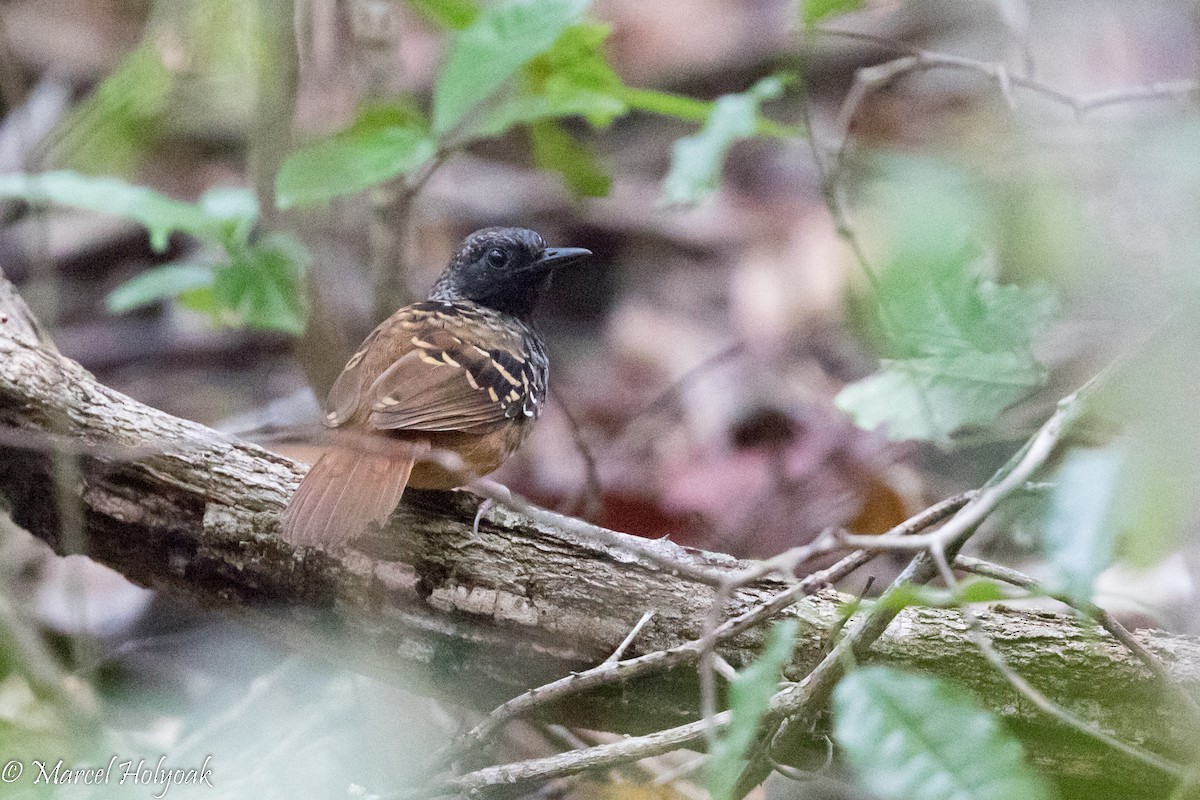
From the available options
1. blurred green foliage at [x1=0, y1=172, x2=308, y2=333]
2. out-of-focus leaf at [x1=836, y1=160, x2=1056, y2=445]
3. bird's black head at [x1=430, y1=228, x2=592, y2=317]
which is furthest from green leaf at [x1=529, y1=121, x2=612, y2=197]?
out-of-focus leaf at [x1=836, y1=160, x2=1056, y2=445]

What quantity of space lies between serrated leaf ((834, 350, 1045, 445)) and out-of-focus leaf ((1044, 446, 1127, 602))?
79 cm

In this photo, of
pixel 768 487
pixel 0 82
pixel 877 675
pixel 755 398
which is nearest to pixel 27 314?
pixel 877 675

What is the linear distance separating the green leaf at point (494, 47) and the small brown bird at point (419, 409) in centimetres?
58

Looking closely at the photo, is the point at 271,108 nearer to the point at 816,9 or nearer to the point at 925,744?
the point at 816,9

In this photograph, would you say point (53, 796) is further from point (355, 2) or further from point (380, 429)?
point (355, 2)

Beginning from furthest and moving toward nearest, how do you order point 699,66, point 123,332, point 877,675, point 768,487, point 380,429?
point 699,66 < point 123,332 < point 768,487 < point 380,429 < point 877,675

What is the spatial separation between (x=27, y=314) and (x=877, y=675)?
7.05 feet

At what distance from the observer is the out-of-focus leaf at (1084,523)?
4.02ft

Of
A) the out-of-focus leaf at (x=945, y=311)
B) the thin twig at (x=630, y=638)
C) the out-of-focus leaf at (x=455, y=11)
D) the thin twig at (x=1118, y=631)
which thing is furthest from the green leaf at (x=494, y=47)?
the thin twig at (x=1118, y=631)

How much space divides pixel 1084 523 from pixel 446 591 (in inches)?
52.3

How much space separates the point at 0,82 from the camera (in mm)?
5715

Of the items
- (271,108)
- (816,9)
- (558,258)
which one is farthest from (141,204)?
(816,9)

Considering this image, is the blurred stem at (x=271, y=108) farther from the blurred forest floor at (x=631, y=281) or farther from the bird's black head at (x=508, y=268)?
the bird's black head at (x=508, y=268)

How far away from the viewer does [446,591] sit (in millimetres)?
2234
